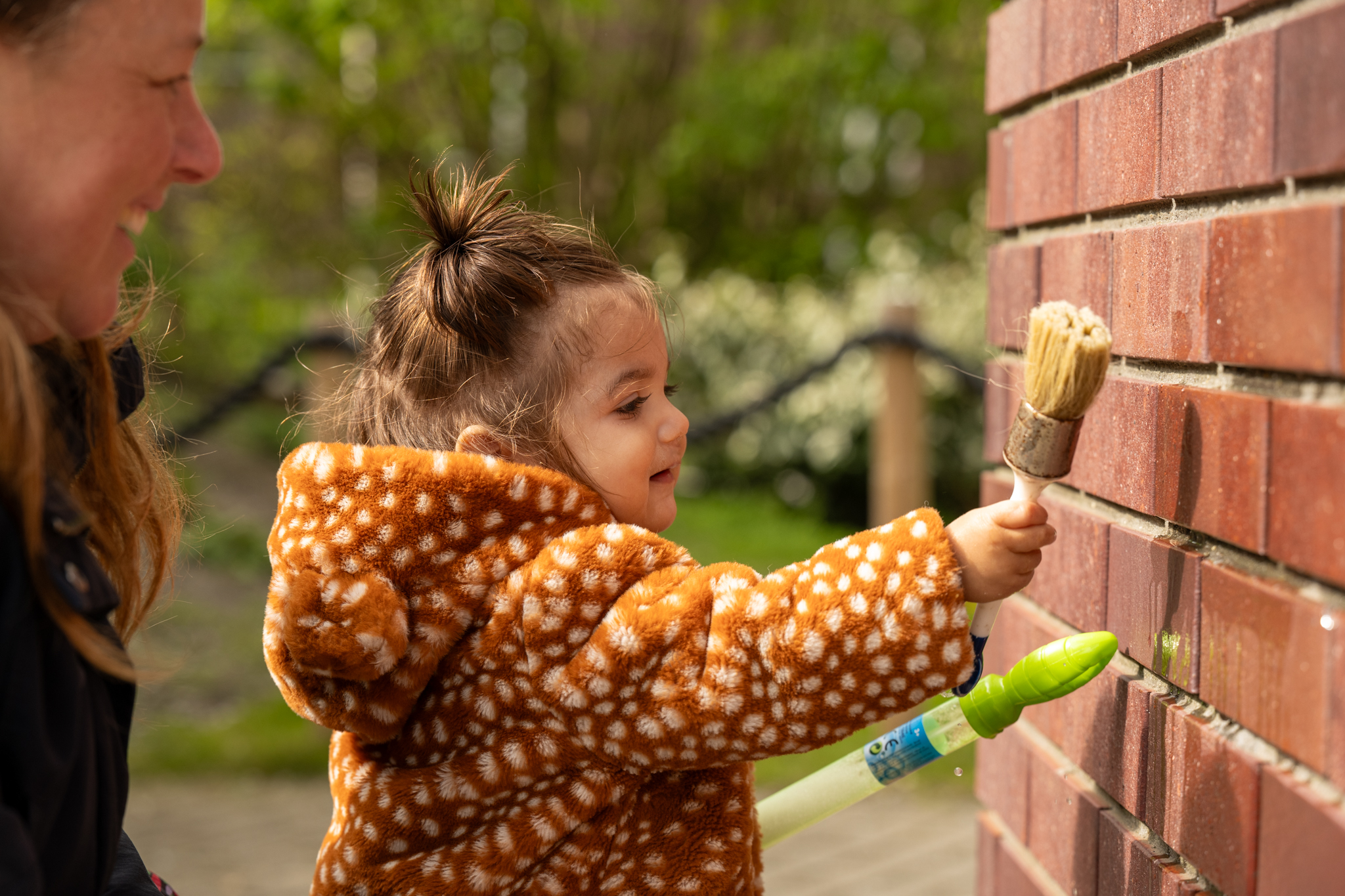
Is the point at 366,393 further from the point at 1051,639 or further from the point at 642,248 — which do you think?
the point at 642,248

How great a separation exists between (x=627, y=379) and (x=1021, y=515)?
53cm

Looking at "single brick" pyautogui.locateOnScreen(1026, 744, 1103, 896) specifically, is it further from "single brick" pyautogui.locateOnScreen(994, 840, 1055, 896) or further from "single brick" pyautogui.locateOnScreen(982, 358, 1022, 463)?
"single brick" pyautogui.locateOnScreen(982, 358, 1022, 463)

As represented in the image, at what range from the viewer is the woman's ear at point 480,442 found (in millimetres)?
→ 1506

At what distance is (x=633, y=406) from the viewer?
Answer: 1.55 metres

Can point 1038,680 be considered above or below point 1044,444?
below

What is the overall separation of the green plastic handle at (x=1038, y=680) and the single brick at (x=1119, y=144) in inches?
18.2

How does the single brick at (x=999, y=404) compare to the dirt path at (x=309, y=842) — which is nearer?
the single brick at (x=999, y=404)

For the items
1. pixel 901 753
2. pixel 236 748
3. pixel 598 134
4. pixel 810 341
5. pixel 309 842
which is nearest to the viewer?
pixel 901 753

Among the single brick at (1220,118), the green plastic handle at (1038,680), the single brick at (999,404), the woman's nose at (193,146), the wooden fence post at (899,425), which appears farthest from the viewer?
the wooden fence post at (899,425)

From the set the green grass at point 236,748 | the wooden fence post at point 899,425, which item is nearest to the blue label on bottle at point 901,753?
the wooden fence post at point 899,425

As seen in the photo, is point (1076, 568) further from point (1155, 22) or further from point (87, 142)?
A: point (87, 142)

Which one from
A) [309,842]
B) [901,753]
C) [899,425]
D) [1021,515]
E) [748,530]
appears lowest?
[309,842]

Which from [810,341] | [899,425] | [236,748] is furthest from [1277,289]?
[810,341]

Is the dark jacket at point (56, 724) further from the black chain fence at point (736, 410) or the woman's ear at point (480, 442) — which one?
the black chain fence at point (736, 410)
